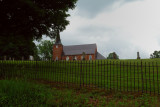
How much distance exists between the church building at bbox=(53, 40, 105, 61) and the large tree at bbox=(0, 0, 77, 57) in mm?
41649

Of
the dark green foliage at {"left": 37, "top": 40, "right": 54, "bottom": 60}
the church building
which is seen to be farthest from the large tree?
the dark green foliage at {"left": 37, "top": 40, "right": 54, "bottom": 60}

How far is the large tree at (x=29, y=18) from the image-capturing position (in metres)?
13.1

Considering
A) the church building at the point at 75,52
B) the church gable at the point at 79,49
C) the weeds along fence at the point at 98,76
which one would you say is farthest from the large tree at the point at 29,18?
the church gable at the point at 79,49

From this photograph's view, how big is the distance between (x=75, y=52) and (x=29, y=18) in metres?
46.7

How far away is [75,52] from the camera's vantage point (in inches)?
2400

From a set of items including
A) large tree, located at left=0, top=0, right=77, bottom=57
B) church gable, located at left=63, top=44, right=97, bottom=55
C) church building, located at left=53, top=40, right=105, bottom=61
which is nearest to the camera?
large tree, located at left=0, top=0, right=77, bottom=57

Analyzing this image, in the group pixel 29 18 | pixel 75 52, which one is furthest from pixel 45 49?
pixel 29 18

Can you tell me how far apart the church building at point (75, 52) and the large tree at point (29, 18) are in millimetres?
41649

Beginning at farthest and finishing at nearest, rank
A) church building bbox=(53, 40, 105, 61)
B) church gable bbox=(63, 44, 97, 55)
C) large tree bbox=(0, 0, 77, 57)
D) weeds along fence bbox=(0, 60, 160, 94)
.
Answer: church gable bbox=(63, 44, 97, 55), church building bbox=(53, 40, 105, 61), large tree bbox=(0, 0, 77, 57), weeds along fence bbox=(0, 60, 160, 94)

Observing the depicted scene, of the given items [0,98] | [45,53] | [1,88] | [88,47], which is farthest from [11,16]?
[45,53]

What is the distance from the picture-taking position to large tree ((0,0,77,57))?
43.1 feet

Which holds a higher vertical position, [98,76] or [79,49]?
[79,49]

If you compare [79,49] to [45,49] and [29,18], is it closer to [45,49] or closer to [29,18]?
[45,49]

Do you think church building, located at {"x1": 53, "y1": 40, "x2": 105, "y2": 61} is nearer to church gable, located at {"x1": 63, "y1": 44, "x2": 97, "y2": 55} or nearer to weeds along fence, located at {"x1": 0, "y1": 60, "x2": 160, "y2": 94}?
church gable, located at {"x1": 63, "y1": 44, "x2": 97, "y2": 55}
